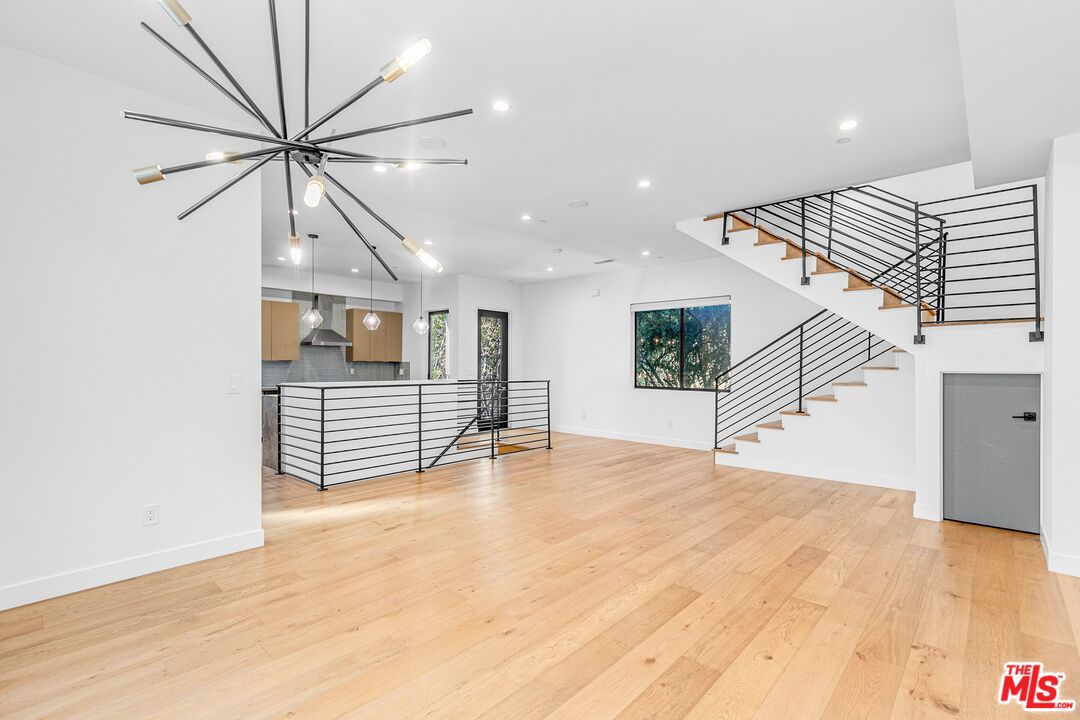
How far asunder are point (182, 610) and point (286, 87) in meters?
2.87

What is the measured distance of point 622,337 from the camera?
336 inches

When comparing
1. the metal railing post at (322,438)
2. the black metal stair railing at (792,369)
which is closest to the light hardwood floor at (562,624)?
the metal railing post at (322,438)

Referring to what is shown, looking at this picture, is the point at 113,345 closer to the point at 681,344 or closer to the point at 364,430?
the point at 364,430

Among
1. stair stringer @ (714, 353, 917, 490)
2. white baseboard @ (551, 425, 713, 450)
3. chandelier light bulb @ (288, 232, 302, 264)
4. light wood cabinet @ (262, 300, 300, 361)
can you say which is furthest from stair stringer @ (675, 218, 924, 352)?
light wood cabinet @ (262, 300, 300, 361)

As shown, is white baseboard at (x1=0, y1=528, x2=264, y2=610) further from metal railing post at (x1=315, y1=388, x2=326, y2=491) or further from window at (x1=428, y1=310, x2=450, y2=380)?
window at (x1=428, y1=310, x2=450, y2=380)

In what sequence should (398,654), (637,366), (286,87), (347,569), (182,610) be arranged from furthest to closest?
(637,366) < (347,569) < (286,87) < (182,610) < (398,654)

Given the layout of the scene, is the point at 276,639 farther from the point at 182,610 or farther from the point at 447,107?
the point at 447,107

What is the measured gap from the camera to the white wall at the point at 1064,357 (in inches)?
121

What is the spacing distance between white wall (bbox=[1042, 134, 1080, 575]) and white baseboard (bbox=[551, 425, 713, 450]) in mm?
4325

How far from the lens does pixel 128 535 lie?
2.99 meters

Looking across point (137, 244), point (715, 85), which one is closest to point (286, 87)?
point (137, 244)

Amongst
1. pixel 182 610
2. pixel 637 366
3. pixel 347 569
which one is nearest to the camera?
A: pixel 182 610

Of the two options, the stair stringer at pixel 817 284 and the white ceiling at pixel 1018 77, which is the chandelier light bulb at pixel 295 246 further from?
the stair stringer at pixel 817 284

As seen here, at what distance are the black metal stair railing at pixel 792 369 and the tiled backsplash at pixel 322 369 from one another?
5910 millimetres
